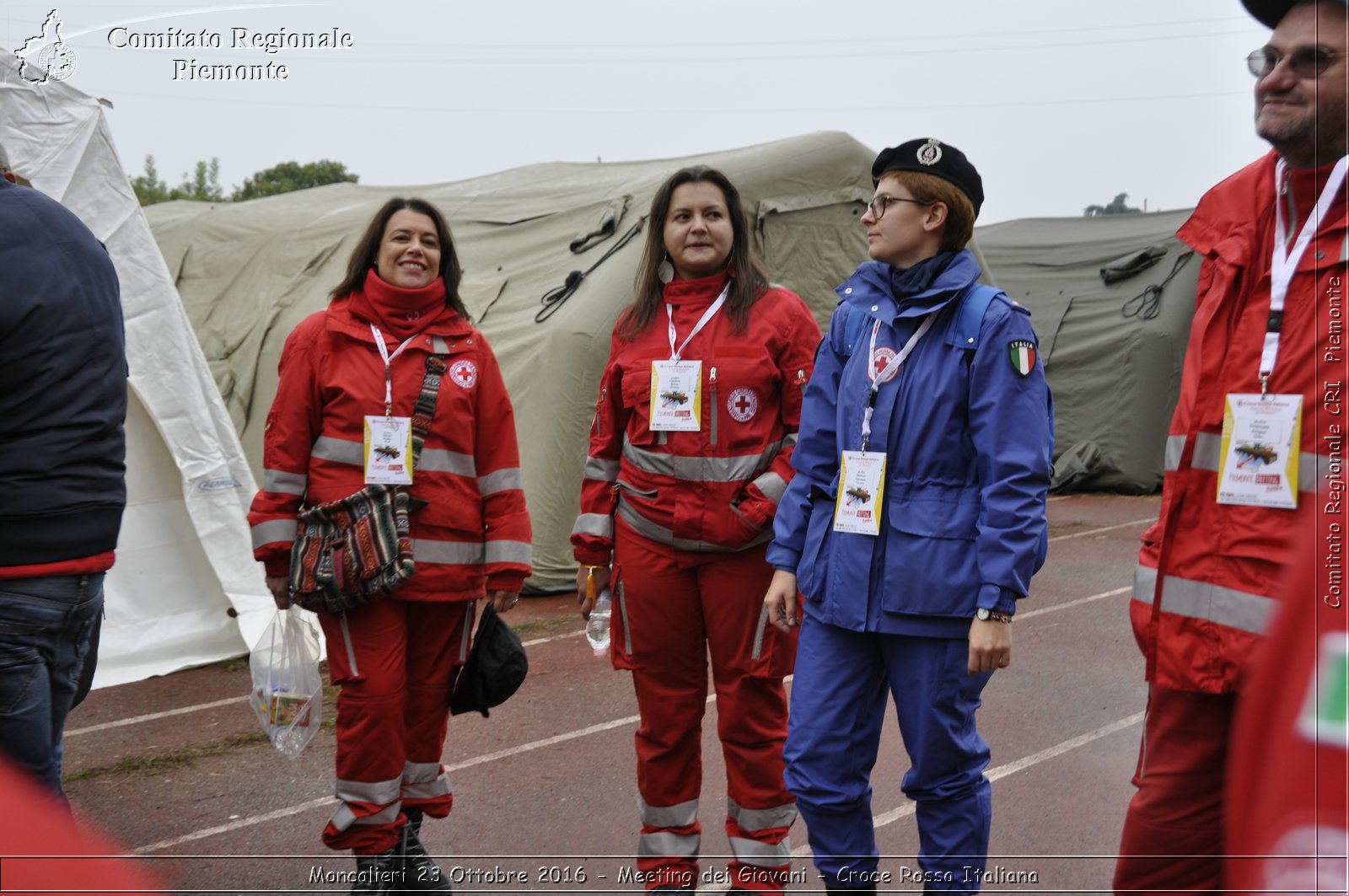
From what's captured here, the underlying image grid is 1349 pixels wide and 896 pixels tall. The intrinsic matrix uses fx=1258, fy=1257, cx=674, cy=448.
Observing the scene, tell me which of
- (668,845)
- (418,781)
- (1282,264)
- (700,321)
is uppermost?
(1282,264)

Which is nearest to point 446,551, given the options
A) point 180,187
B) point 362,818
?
point 362,818

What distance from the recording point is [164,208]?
55.4 ft

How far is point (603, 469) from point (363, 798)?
1.30 metres

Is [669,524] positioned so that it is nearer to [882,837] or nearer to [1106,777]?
[882,837]

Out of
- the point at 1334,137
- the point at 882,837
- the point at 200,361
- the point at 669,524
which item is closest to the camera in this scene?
the point at 1334,137

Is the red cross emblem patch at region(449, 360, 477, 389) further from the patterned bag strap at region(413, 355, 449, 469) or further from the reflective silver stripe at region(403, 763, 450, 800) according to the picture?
the reflective silver stripe at region(403, 763, 450, 800)

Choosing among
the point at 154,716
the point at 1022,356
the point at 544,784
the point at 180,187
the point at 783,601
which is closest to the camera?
the point at 1022,356

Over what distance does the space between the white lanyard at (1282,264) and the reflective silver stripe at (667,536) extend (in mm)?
1678

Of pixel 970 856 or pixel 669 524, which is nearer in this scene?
pixel 970 856

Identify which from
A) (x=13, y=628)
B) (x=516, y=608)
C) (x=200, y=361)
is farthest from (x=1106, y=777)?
(x=200, y=361)

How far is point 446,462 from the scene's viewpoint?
417 cm

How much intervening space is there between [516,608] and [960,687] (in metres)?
6.09

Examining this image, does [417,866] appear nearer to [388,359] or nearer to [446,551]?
[446,551]

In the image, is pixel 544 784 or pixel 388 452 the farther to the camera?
pixel 544 784
